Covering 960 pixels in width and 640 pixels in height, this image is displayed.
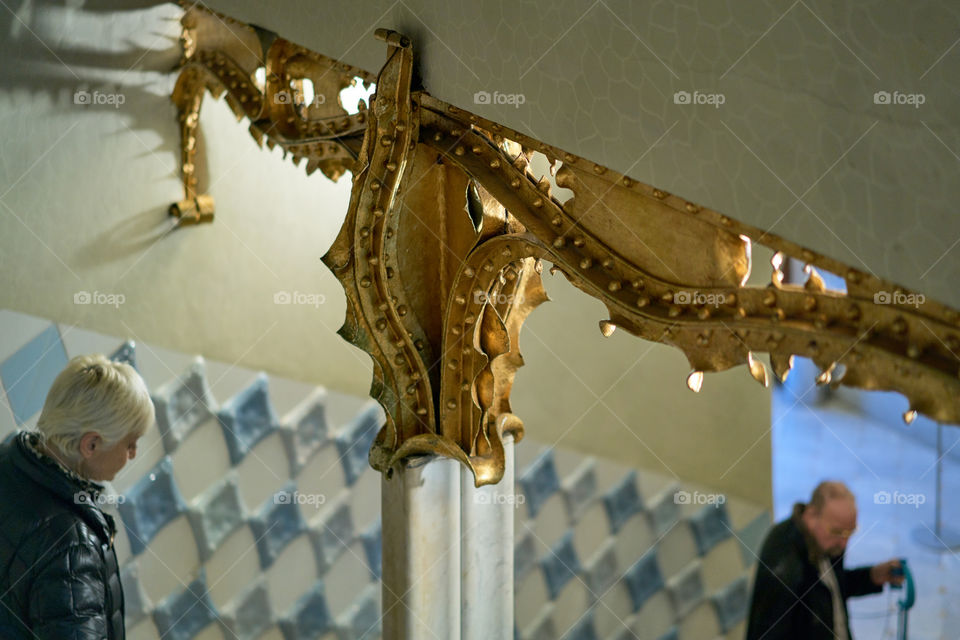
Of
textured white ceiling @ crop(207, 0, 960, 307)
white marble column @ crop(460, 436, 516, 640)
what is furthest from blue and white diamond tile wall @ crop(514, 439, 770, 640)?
textured white ceiling @ crop(207, 0, 960, 307)

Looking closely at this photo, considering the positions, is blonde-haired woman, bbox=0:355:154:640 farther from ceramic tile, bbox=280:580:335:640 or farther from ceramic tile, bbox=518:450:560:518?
ceramic tile, bbox=518:450:560:518

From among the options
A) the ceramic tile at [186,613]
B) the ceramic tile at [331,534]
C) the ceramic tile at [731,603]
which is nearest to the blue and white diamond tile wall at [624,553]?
the ceramic tile at [731,603]

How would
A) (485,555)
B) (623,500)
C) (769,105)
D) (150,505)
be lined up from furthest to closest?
(623,500)
(150,505)
(485,555)
(769,105)

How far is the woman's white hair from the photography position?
2.68 metres

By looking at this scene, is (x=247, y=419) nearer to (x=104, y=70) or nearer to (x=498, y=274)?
(x=104, y=70)

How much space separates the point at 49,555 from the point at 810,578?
90.9 inches

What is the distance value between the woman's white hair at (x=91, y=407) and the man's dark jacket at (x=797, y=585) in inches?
78.9

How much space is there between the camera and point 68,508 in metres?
2.60

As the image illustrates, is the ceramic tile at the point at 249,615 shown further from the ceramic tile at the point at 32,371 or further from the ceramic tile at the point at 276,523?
the ceramic tile at the point at 32,371

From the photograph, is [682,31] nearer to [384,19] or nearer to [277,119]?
[384,19]

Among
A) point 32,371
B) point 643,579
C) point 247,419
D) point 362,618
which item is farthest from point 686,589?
point 32,371

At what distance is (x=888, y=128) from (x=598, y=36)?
0.68m

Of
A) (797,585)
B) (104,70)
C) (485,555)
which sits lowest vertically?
(797,585)

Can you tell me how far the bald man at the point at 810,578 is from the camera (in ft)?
11.0
